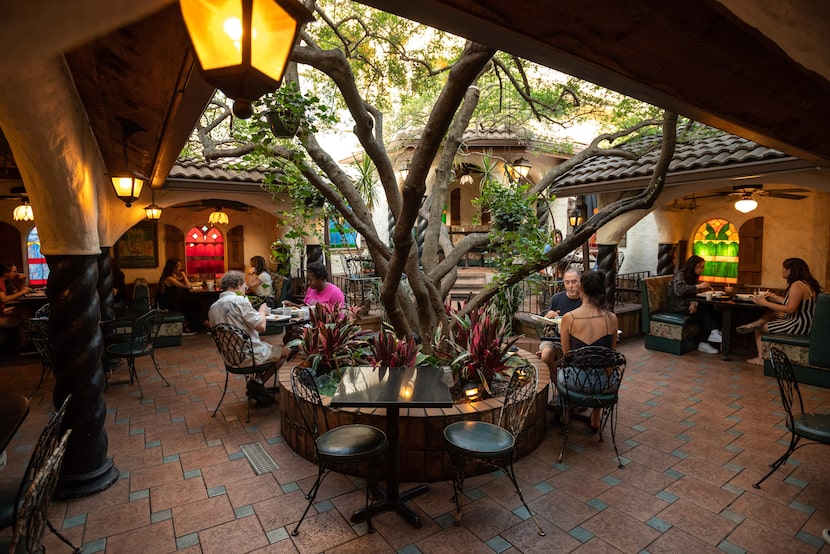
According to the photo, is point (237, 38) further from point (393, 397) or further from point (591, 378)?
point (591, 378)

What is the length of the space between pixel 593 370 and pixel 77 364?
4.34 meters

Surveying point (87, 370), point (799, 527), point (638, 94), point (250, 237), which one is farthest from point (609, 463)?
point (250, 237)

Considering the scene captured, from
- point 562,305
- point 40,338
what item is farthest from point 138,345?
point 562,305

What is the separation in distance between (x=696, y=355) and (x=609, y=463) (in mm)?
4787

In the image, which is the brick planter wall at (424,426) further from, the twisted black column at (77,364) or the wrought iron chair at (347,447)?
the twisted black column at (77,364)

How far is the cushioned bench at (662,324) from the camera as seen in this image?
7621mm

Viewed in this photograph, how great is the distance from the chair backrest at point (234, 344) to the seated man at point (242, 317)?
116 millimetres

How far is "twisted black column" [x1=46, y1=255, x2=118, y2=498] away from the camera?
348cm

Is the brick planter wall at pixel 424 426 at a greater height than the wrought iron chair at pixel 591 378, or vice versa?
the wrought iron chair at pixel 591 378

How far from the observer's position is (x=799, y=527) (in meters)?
3.10

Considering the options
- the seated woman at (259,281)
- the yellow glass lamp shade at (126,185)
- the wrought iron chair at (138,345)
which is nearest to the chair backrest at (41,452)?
the yellow glass lamp shade at (126,185)

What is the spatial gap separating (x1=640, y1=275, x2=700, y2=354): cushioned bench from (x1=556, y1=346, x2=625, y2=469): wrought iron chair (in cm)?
428

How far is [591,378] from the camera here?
4.11 meters

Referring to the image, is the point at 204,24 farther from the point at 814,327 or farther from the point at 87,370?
the point at 814,327
